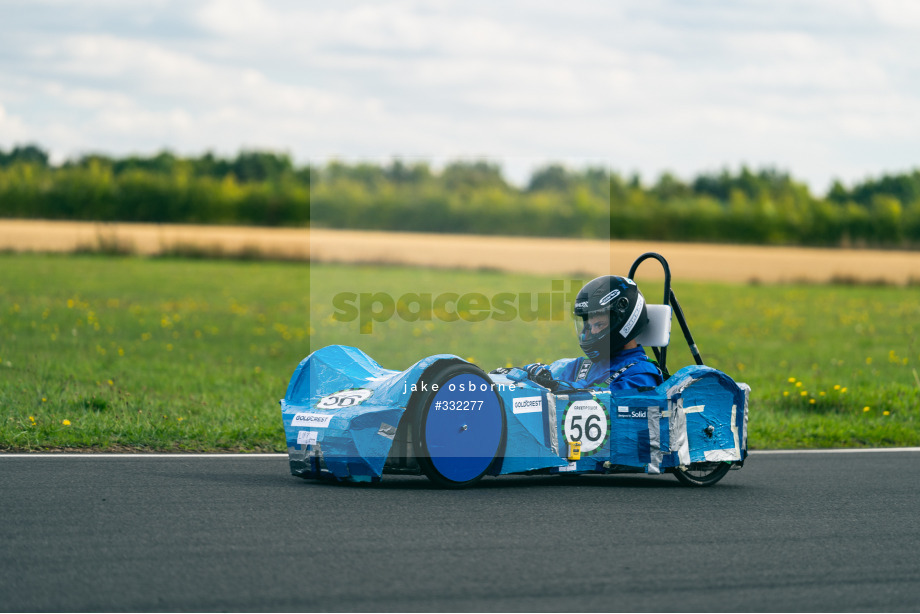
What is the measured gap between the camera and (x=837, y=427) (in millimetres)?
11430

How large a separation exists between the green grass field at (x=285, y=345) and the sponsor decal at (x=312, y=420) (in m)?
2.33

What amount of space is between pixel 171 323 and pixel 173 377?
8415 mm

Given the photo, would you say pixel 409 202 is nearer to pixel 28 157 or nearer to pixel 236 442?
pixel 236 442

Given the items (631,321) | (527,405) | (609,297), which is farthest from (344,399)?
(631,321)

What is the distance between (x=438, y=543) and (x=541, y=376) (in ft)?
7.69

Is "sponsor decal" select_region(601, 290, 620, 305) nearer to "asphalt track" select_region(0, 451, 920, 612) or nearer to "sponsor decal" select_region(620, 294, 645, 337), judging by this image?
"sponsor decal" select_region(620, 294, 645, 337)

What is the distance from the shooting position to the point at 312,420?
7.16 metres

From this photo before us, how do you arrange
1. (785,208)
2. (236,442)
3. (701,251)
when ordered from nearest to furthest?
(236,442), (701,251), (785,208)

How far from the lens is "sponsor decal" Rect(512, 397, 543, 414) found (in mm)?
7347

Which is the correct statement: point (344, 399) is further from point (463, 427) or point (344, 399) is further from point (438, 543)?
point (438, 543)

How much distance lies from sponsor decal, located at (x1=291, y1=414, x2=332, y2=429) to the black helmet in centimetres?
204

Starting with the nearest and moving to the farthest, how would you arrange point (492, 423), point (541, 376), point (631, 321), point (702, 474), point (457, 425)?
point (457, 425) < point (492, 423) < point (541, 376) < point (631, 321) < point (702, 474)

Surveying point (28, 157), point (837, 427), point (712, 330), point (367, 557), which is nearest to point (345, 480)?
point (367, 557)

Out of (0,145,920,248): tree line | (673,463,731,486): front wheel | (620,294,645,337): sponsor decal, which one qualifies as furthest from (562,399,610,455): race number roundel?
(0,145,920,248): tree line
